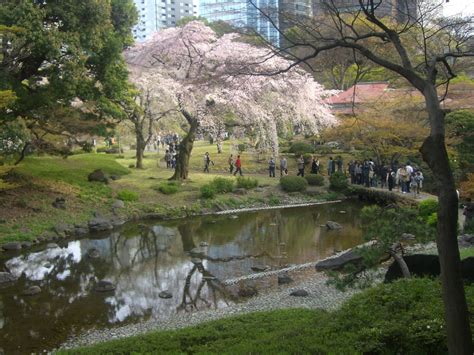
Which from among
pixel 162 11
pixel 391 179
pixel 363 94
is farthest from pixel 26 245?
pixel 162 11

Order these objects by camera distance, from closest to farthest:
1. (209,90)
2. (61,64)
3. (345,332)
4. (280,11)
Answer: (345,332) → (280,11) → (61,64) → (209,90)

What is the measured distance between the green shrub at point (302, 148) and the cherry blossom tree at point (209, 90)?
7.78 meters

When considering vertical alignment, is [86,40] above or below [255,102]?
above

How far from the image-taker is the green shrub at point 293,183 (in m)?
27.2

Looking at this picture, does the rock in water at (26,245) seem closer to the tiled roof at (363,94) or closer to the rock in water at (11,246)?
the rock in water at (11,246)

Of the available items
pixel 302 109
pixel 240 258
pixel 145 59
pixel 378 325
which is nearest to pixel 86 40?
pixel 145 59

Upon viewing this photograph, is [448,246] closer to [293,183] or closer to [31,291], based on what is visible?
[31,291]

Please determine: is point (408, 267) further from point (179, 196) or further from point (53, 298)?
point (179, 196)

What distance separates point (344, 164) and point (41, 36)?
2215cm

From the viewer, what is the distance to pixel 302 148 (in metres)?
35.7

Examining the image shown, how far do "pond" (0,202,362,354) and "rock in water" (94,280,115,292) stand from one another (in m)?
0.10

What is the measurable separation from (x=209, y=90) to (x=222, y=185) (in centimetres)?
525

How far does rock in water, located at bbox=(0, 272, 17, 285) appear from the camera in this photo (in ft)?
44.4

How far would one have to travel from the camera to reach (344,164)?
3309 centimetres
